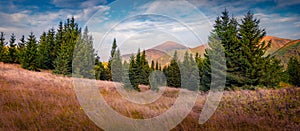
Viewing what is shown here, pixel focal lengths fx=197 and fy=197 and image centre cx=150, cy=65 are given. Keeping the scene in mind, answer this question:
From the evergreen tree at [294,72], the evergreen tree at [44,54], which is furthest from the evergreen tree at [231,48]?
the evergreen tree at [294,72]

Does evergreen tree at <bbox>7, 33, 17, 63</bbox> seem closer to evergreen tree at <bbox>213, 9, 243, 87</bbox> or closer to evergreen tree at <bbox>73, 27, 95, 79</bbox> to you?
evergreen tree at <bbox>73, 27, 95, 79</bbox>

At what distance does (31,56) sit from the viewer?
4241cm

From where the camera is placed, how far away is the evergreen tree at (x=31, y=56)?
4196 cm

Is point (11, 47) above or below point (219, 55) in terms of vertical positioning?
above

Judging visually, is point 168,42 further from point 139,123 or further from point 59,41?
point 59,41

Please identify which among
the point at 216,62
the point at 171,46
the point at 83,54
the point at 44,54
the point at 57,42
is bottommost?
the point at 216,62

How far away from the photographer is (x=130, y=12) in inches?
270

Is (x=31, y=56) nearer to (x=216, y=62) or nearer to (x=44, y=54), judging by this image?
(x=44, y=54)

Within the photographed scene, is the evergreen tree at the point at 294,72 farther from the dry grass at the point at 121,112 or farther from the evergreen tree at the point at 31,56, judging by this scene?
the evergreen tree at the point at 31,56

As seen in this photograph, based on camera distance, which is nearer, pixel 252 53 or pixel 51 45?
pixel 252 53

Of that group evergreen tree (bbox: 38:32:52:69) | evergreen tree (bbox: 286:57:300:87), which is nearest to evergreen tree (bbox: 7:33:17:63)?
evergreen tree (bbox: 38:32:52:69)

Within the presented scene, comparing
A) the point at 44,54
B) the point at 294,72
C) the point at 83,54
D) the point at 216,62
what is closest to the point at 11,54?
the point at 44,54

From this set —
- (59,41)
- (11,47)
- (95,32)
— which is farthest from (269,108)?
(11,47)

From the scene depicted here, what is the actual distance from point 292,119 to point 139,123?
4478 millimetres
